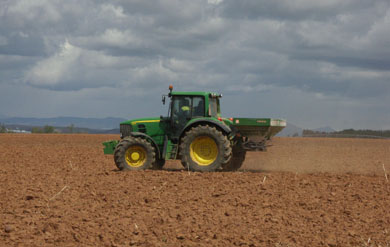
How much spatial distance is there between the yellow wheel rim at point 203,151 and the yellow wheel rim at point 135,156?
1.52 meters

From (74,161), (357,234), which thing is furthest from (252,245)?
(74,161)

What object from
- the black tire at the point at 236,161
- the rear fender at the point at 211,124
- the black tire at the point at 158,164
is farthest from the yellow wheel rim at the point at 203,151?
the black tire at the point at 158,164

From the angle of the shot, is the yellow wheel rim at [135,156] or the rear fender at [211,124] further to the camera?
the yellow wheel rim at [135,156]

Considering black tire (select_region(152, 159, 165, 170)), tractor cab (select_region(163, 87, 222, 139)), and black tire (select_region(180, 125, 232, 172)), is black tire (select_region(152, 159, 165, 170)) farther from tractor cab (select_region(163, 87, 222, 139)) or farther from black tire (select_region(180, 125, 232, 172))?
black tire (select_region(180, 125, 232, 172))

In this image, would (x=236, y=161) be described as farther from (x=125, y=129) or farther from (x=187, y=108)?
(x=125, y=129)

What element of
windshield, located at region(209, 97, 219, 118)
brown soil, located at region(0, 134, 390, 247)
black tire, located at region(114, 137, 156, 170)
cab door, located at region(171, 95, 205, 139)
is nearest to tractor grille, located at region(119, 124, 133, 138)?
black tire, located at region(114, 137, 156, 170)

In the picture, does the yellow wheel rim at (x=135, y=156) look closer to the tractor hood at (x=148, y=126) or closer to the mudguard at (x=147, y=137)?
the mudguard at (x=147, y=137)

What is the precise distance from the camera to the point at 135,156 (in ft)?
47.5

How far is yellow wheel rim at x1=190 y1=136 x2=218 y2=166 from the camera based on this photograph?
13.9 meters

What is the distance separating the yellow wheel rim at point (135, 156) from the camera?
47.5ft

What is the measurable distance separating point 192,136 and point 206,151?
1.99 ft

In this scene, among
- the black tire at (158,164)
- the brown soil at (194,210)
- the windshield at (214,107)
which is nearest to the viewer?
the brown soil at (194,210)

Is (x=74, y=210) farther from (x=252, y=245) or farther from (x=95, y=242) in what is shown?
(x=252, y=245)

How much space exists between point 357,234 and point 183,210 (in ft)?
10.7
